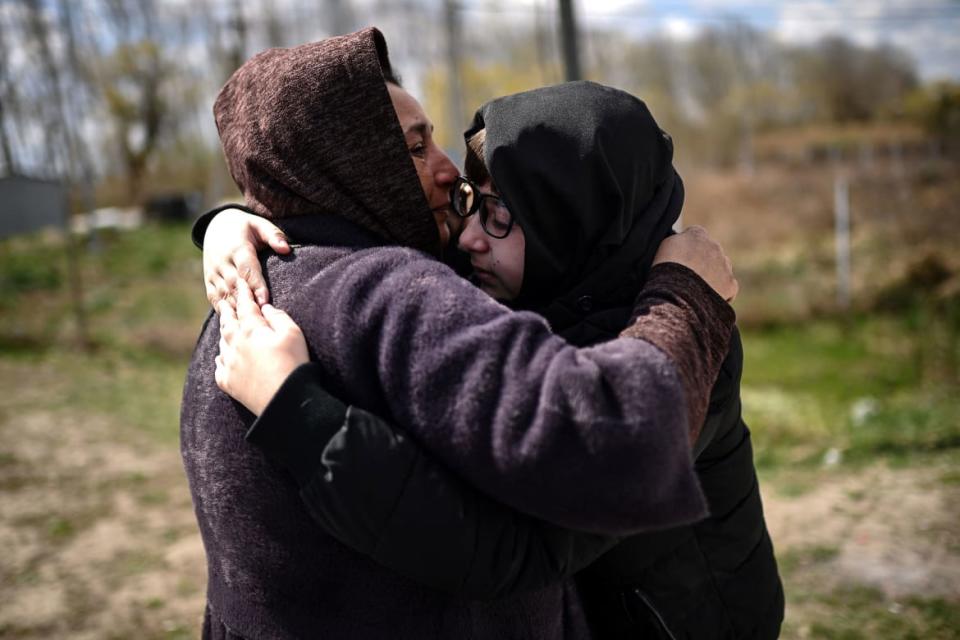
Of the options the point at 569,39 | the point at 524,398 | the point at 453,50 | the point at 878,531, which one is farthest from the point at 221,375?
the point at 453,50

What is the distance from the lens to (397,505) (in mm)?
1093

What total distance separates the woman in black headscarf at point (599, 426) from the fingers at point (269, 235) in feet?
0.98

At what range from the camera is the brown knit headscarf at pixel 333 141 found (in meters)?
1.29

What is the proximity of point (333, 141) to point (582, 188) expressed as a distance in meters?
0.41

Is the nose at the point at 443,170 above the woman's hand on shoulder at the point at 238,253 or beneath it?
above

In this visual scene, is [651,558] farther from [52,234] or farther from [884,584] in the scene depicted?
[52,234]

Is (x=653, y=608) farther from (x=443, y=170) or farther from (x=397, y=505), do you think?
(x=443, y=170)

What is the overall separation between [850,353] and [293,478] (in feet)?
34.4

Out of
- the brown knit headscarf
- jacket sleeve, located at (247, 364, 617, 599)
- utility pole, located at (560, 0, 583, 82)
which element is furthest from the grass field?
utility pole, located at (560, 0, 583, 82)

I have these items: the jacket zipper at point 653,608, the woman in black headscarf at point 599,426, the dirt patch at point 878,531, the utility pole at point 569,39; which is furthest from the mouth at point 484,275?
the utility pole at point 569,39

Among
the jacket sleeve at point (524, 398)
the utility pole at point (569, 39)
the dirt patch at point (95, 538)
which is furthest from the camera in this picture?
the utility pole at point (569, 39)

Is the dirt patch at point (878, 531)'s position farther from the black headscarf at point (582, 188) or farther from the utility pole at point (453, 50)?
the utility pole at point (453, 50)

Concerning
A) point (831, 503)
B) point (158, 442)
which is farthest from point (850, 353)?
point (158, 442)

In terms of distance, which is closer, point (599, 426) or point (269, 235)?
point (599, 426)
